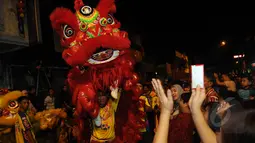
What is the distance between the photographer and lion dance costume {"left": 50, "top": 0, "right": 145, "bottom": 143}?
7.95ft

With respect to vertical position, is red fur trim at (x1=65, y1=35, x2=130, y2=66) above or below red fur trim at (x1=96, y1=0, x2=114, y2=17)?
below

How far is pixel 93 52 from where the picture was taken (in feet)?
7.86

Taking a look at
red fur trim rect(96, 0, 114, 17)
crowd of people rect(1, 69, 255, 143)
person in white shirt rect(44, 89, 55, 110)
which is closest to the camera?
crowd of people rect(1, 69, 255, 143)

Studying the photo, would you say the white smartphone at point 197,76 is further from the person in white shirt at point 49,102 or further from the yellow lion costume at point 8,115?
the person in white shirt at point 49,102

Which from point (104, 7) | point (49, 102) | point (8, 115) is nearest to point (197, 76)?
point (104, 7)

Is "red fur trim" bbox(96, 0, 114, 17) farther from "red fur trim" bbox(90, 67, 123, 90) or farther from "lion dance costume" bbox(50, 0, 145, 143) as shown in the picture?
"red fur trim" bbox(90, 67, 123, 90)

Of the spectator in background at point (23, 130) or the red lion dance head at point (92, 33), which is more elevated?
the red lion dance head at point (92, 33)

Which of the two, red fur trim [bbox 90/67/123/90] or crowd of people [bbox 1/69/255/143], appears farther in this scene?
red fur trim [bbox 90/67/123/90]

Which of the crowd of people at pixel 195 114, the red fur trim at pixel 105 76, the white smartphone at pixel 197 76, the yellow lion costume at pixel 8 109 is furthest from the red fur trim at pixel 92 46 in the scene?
the yellow lion costume at pixel 8 109

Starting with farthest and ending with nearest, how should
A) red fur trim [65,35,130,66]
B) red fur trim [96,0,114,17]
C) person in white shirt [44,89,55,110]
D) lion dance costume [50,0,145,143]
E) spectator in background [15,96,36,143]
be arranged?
person in white shirt [44,89,55,110] → spectator in background [15,96,36,143] → red fur trim [96,0,114,17] → lion dance costume [50,0,145,143] → red fur trim [65,35,130,66]

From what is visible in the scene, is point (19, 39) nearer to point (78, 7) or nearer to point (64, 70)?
point (78, 7)

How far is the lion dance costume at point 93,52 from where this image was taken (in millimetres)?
2422

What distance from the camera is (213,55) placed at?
28.0 meters

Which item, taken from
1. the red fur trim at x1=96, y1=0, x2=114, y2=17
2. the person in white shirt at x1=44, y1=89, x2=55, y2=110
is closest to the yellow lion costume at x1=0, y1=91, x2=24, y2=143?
the red fur trim at x1=96, y1=0, x2=114, y2=17
